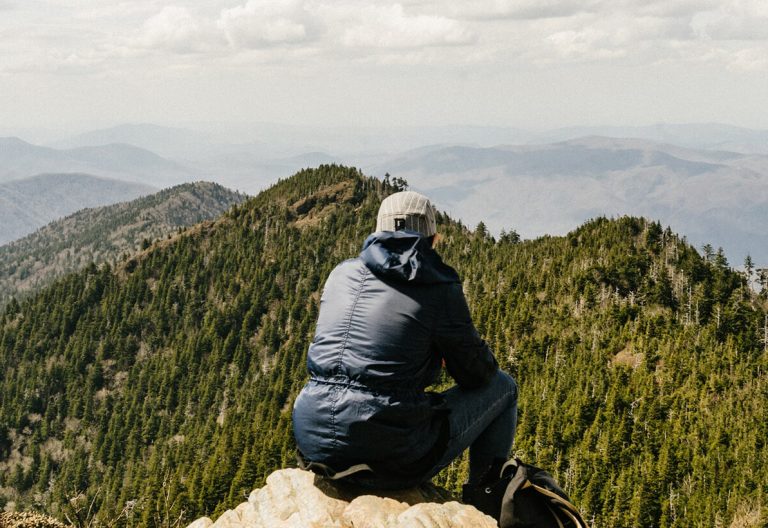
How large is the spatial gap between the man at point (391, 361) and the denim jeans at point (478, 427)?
36 millimetres

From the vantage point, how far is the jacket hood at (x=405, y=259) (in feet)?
30.6

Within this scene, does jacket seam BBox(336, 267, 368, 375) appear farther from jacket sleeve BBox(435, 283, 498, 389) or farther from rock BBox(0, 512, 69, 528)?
rock BBox(0, 512, 69, 528)

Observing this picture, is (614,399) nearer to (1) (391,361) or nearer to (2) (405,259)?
(1) (391,361)

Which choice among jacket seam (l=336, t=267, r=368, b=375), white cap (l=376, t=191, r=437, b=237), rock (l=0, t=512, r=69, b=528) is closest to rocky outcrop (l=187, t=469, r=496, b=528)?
jacket seam (l=336, t=267, r=368, b=375)

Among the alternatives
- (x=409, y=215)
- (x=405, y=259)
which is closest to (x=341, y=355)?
(x=405, y=259)

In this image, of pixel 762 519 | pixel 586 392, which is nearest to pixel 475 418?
pixel 762 519

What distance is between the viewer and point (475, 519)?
10008mm

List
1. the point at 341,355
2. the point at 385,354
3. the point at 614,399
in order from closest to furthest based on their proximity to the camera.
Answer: the point at 385,354
the point at 341,355
the point at 614,399

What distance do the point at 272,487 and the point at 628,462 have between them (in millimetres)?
120384

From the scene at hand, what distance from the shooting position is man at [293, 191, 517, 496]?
9.44 m

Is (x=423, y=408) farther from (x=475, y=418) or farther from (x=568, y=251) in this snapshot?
(x=568, y=251)

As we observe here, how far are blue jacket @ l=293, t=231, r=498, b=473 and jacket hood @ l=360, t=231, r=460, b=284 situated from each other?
0.05ft

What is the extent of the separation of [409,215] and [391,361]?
234 cm

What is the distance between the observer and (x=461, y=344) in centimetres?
994
